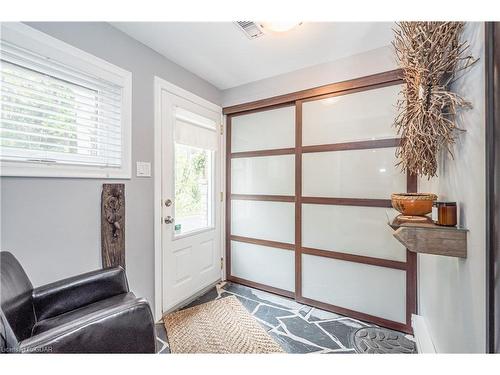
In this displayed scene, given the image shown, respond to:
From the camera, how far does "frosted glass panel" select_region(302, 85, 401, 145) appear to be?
1861 mm

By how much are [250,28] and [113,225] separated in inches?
71.0

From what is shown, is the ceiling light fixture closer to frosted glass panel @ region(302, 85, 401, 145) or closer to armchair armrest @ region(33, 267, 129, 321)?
frosted glass panel @ region(302, 85, 401, 145)

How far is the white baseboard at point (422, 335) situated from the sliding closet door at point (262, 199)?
105 centimetres

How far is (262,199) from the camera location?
8.31ft

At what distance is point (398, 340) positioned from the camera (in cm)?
170

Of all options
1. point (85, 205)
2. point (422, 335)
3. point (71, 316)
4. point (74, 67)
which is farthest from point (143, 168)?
point (422, 335)

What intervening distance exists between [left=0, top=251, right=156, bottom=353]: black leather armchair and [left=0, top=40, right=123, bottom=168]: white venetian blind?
62 centimetres

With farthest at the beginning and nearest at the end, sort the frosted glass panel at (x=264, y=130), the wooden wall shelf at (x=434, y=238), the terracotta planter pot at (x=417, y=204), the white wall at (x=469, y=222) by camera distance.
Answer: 1. the frosted glass panel at (x=264, y=130)
2. the terracotta planter pot at (x=417, y=204)
3. the wooden wall shelf at (x=434, y=238)
4. the white wall at (x=469, y=222)

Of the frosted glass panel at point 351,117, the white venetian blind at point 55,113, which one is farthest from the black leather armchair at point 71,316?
the frosted glass panel at point 351,117

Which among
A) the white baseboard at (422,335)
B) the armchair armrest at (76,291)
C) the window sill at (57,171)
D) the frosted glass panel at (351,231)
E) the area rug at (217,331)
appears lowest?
the area rug at (217,331)

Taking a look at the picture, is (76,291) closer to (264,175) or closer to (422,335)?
(264,175)

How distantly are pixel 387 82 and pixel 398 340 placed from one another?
209cm

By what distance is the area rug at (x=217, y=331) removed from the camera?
1.61 m

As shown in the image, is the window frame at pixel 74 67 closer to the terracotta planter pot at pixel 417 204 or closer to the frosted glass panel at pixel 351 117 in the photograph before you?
the frosted glass panel at pixel 351 117
